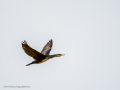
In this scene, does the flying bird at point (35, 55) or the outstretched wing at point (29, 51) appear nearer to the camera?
the outstretched wing at point (29, 51)

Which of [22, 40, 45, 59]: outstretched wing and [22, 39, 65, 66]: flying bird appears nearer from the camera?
[22, 40, 45, 59]: outstretched wing

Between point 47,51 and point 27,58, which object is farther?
point 27,58

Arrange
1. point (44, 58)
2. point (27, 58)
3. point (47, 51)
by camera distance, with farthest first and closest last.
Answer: point (27, 58)
point (47, 51)
point (44, 58)

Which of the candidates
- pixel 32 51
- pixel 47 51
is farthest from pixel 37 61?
pixel 47 51

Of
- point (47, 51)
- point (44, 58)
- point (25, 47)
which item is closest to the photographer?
point (25, 47)

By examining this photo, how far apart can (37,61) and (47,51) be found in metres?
2.26

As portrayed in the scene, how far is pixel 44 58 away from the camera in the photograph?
1221 cm

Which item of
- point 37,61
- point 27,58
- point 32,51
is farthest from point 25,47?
point 27,58

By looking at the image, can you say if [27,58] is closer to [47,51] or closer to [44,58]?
[47,51]

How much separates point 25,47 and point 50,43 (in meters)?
4.40

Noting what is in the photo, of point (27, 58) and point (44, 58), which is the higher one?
point (27, 58)

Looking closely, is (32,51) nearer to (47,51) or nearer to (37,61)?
(37,61)

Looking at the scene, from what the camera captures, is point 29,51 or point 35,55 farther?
point 35,55

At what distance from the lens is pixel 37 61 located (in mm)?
12281
